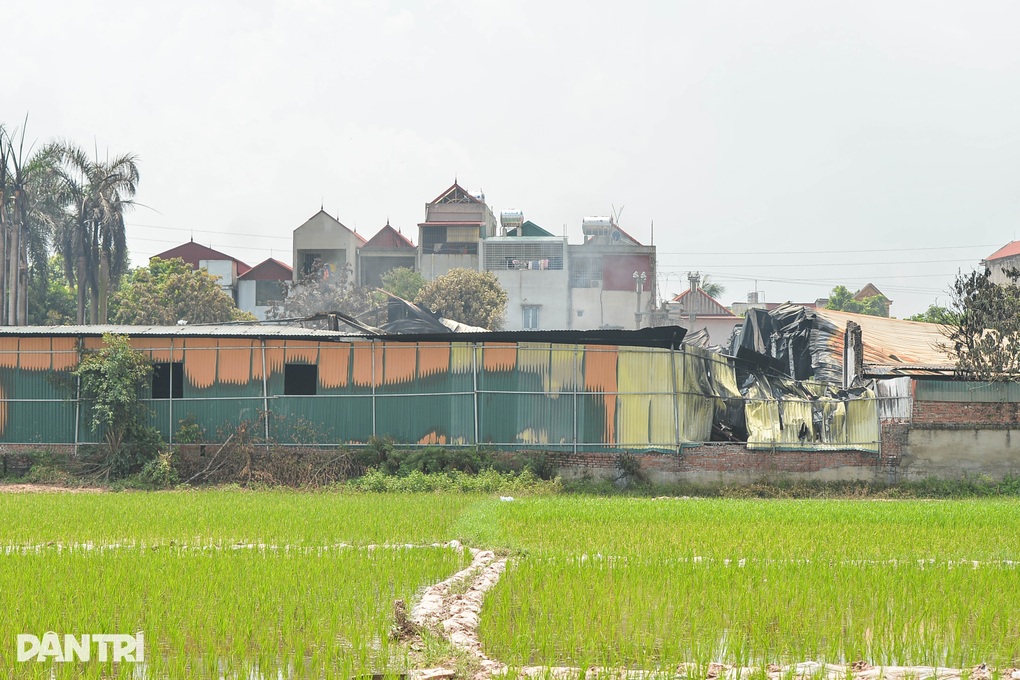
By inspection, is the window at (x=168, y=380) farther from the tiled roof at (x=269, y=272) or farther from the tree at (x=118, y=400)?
the tiled roof at (x=269, y=272)

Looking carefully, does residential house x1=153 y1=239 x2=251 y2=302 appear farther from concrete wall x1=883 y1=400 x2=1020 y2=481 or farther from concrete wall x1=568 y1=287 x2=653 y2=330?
concrete wall x1=883 y1=400 x2=1020 y2=481

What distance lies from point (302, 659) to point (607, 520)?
910 centimetres

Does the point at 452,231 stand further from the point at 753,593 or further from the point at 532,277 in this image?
the point at 753,593

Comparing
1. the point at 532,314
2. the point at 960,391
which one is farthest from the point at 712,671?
the point at 532,314

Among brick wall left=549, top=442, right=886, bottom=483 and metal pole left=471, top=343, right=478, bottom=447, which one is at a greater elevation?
metal pole left=471, top=343, right=478, bottom=447

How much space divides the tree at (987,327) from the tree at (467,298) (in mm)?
36661

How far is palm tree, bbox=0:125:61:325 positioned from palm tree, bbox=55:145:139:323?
1.10 metres

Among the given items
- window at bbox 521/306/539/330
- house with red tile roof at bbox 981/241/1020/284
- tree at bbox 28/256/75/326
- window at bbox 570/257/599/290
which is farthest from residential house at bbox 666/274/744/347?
tree at bbox 28/256/75/326

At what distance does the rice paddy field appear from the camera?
816 centimetres

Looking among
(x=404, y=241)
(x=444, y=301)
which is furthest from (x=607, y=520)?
(x=404, y=241)

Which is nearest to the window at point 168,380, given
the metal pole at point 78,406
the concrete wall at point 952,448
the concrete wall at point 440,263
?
the metal pole at point 78,406

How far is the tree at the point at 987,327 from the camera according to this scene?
78.2 ft

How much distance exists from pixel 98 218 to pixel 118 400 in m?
25.3

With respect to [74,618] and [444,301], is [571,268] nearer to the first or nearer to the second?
[444,301]
